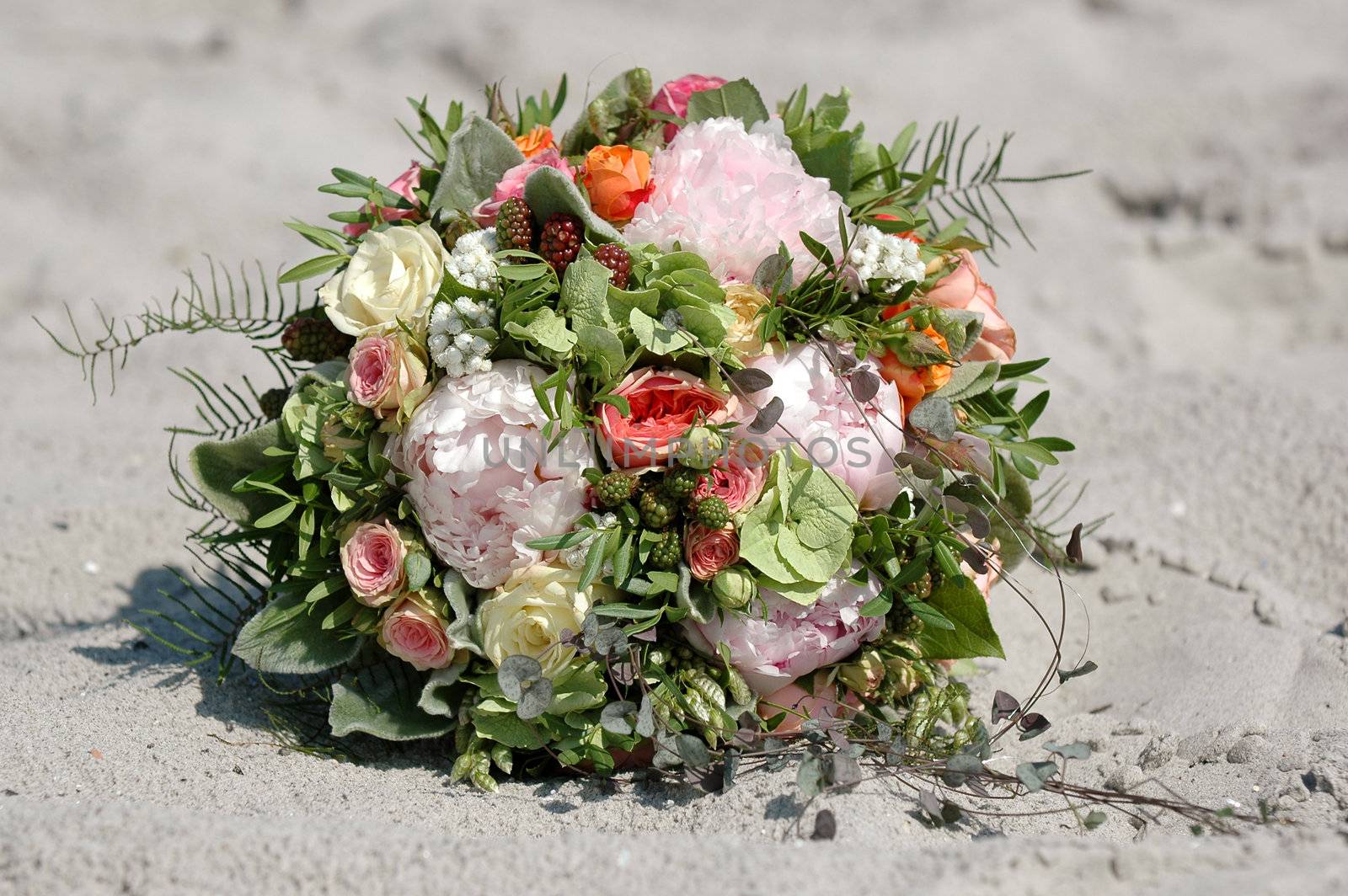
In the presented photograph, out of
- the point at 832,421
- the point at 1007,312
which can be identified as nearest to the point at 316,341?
the point at 832,421

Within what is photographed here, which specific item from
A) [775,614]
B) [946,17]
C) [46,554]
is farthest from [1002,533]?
[946,17]

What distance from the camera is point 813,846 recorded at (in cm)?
129

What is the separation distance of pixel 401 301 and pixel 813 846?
0.85 m

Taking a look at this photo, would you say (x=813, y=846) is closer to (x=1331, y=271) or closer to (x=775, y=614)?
(x=775, y=614)

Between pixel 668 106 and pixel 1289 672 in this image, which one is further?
pixel 1289 672

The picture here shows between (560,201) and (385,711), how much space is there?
74 centimetres

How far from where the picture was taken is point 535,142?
1661 millimetres

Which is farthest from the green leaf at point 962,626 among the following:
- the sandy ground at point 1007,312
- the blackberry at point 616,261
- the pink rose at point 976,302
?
the blackberry at point 616,261

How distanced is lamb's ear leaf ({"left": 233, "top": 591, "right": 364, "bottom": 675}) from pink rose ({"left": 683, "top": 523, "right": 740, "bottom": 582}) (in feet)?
1.66

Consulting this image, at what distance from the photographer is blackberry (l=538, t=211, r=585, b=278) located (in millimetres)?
1478

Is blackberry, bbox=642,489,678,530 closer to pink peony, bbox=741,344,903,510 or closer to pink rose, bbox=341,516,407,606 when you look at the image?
pink peony, bbox=741,344,903,510

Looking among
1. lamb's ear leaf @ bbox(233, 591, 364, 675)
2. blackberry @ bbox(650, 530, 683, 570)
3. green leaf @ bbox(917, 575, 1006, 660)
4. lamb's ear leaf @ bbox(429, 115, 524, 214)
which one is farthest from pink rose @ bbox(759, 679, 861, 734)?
lamb's ear leaf @ bbox(429, 115, 524, 214)

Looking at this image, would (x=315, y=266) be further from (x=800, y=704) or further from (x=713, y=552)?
(x=800, y=704)

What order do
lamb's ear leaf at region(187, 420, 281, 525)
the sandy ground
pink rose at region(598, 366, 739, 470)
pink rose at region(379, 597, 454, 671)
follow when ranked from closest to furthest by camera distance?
the sandy ground → pink rose at region(598, 366, 739, 470) → pink rose at region(379, 597, 454, 671) → lamb's ear leaf at region(187, 420, 281, 525)
